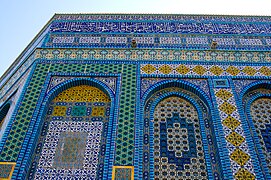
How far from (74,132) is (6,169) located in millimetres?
1324

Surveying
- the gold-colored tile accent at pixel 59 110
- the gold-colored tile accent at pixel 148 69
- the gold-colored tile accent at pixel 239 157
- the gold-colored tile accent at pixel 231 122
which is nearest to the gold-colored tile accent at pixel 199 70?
the gold-colored tile accent at pixel 148 69

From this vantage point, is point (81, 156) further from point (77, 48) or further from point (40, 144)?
point (77, 48)

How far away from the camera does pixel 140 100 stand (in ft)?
23.7

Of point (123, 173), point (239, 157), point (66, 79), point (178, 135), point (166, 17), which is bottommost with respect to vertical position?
point (123, 173)

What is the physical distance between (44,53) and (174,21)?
318 centimetres

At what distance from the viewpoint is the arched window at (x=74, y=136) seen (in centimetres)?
628

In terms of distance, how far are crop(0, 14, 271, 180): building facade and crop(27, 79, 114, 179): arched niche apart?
2 centimetres

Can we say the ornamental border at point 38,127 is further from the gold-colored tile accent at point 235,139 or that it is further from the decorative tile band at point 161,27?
the gold-colored tile accent at point 235,139

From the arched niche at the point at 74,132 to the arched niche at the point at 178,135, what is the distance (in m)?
0.74

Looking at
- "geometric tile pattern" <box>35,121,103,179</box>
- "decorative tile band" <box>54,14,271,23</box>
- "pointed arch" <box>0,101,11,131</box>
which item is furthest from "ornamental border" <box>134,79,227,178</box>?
"pointed arch" <box>0,101,11,131</box>

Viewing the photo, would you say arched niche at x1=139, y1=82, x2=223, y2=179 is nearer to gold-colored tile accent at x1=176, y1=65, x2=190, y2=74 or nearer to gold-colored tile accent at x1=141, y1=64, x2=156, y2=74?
gold-colored tile accent at x1=176, y1=65, x2=190, y2=74

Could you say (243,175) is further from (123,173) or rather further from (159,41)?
(159,41)

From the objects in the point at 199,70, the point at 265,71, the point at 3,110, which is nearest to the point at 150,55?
the point at 199,70

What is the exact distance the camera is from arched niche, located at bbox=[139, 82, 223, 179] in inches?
248
